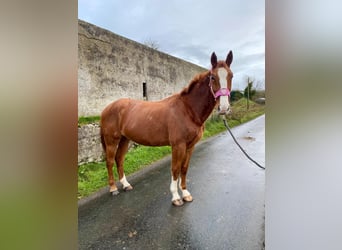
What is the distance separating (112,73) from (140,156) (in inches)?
17.6

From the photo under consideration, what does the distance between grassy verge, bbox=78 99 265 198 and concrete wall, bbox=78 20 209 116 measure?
0.11 meters

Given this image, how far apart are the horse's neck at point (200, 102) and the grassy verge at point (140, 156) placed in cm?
5

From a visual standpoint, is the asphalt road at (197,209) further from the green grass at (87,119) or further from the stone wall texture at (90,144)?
the green grass at (87,119)

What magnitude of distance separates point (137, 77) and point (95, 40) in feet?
0.76

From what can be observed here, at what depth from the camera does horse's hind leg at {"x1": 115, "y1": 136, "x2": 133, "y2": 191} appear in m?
0.98

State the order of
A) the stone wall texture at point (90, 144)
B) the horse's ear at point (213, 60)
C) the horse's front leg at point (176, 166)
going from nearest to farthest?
the horse's ear at point (213, 60) → the stone wall texture at point (90, 144) → the horse's front leg at point (176, 166)

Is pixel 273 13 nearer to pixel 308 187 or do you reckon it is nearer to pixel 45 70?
pixel 308 187

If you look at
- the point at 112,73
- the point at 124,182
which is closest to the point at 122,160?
the point at 124,182

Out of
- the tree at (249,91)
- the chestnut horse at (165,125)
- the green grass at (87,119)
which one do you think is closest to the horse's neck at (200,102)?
the chestnut horse at (165,125)

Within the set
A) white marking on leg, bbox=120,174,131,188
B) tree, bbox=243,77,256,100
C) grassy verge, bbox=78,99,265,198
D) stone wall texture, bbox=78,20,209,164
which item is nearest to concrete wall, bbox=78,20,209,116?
stone wall texture, bbox=78,20,209,164

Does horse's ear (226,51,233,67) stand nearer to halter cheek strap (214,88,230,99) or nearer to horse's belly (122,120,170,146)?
halter cheek strap (214,88,230,99)

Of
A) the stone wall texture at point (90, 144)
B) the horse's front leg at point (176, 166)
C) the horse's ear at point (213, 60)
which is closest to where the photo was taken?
the horse's ear at point (213, 60)

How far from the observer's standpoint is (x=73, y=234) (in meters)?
0.62

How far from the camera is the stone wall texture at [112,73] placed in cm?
84
